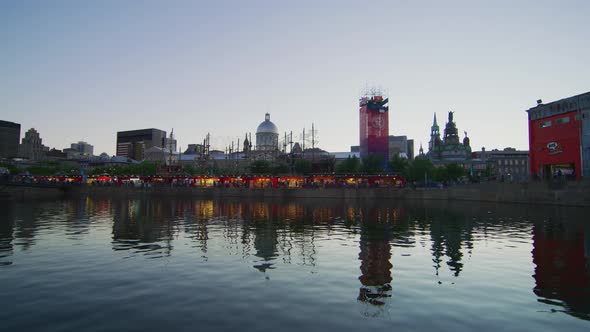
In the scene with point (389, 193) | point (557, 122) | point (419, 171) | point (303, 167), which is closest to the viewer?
point (557, 122)

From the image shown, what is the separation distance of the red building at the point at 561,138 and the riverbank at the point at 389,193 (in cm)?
478

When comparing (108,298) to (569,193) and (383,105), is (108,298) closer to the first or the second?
(569,193)

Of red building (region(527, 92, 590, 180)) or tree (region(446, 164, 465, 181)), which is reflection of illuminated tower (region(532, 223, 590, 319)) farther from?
tree (region(446, 164, 465, 181))

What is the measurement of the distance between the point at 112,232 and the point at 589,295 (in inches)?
1192

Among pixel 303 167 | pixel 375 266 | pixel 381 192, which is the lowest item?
pixel 375 266

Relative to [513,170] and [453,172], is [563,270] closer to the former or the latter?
[453,172]

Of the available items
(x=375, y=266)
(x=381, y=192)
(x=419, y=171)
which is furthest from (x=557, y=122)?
(x=375, y=266)

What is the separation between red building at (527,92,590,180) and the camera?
61844 mm

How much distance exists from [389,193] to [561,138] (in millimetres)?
35134

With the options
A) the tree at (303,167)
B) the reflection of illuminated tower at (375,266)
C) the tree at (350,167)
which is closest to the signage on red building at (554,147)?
the reflection of illuminated tower at (375,266)

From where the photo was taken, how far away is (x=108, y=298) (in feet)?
44.0

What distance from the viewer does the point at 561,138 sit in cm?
6688

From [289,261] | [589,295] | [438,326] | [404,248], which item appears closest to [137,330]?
[438,326]

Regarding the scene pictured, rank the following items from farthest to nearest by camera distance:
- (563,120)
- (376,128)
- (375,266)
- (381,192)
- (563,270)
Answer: (376,128), (381,192), (563,120), (375,266), (563,270)
